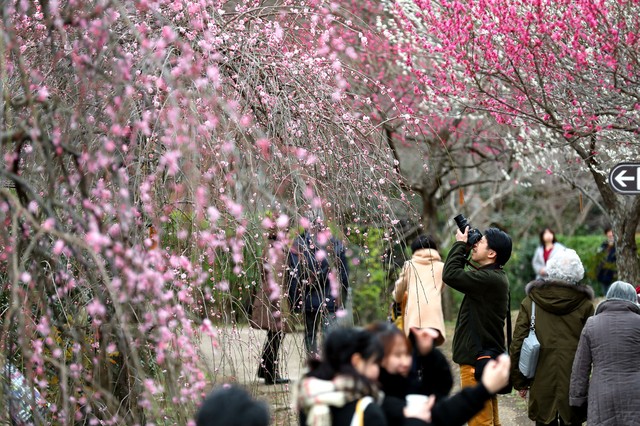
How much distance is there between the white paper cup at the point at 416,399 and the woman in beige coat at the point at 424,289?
1.91 metres

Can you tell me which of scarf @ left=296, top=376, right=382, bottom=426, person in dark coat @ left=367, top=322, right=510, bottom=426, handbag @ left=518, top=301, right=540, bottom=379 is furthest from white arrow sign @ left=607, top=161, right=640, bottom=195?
scarf @ left=296, top=376, right=382, bottom=426

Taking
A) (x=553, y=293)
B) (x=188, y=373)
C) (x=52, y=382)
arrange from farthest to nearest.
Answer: (x=553, y=293) → (x=52, y=382) → (x=188, y=373)

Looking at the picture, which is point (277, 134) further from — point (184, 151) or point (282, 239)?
point (184, 151)

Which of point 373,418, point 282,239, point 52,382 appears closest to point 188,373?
point 373,418

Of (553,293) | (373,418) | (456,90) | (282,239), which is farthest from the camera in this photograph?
(456,90)

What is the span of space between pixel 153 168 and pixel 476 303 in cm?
223

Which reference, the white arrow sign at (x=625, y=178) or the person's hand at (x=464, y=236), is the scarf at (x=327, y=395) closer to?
the person's hand at (x=464, y=236)

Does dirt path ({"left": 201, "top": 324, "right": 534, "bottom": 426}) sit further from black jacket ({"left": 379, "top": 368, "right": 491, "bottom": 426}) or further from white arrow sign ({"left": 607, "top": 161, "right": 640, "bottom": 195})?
white arrow sign ({"left": 607, "top": 161, "right": 640, "bottom": 195})

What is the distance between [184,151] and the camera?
10.5 ft

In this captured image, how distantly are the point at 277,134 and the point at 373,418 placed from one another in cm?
200

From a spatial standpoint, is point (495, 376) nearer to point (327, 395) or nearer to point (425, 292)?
point (327, 395)

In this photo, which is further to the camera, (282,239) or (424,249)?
(424,249)

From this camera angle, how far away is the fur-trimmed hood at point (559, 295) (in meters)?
5.43

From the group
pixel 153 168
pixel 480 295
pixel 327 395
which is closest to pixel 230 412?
pixel 327 395
